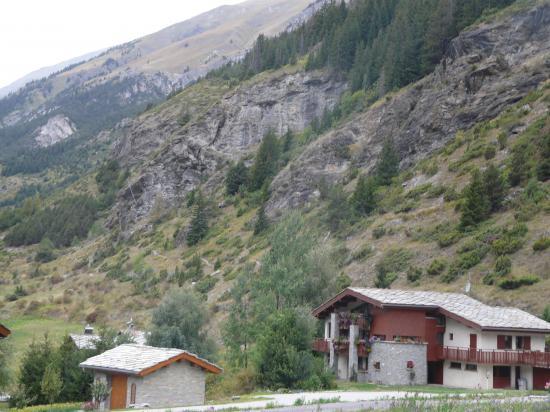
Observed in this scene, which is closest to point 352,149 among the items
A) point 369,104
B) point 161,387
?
point 369,104

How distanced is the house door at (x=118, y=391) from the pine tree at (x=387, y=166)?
168 feet

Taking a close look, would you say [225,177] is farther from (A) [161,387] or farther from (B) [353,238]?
(A) [161,387]

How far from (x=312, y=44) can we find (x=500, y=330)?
353 ft

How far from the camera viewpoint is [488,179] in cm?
6425

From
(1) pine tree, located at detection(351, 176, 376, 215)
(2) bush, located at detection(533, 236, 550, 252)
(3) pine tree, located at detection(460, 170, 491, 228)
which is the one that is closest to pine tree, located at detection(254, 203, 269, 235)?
(1) pine tree, located at detection(351, 176, 376, 215)

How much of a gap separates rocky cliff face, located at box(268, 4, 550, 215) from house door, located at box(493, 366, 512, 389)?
44103 millimetres

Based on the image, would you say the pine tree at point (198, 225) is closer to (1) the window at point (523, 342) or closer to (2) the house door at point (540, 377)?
(1) the window at point (523, 342)

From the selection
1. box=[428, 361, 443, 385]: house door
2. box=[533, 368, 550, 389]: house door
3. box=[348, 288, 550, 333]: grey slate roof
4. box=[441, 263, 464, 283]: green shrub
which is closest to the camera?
box=[348, 288, 550, 333]: grey slate roof

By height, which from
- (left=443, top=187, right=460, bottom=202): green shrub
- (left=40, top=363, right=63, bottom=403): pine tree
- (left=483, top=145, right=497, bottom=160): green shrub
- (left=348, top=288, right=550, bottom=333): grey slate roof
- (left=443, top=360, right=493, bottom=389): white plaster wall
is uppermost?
(left=483, top=145, right=497, bottom=160): green shrub

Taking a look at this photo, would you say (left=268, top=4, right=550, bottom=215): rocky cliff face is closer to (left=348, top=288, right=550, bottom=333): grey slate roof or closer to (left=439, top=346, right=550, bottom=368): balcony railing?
(left=348, top=288, right=550, bottom=333): grey slate roof

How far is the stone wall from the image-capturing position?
43.0 m

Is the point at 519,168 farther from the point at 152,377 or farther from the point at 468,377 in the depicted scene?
the point at 152,377

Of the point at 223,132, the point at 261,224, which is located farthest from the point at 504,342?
the point at 223,132

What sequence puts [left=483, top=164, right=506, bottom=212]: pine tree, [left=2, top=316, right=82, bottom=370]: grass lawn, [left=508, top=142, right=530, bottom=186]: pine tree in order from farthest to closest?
[left=2, top=316, right=82, bottom=370]: grass lawn
[left=508, top=142, right=530, bottom=186]: pine tree
[left=483, top=164, right=506, bottom=212]: pine tree
